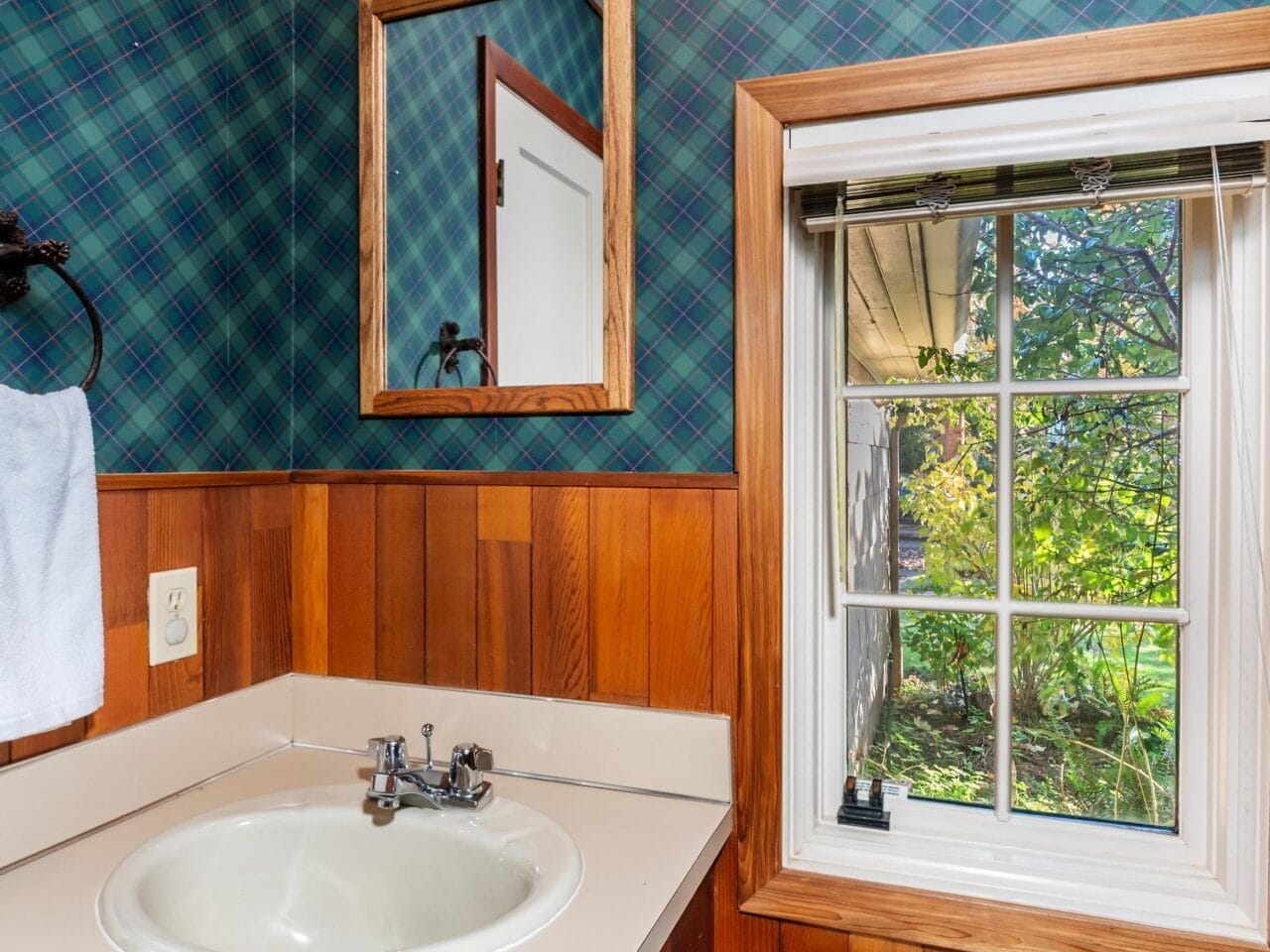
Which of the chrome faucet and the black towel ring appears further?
the chrome faucet

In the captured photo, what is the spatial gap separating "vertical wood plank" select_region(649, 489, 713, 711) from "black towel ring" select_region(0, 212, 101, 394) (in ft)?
2.57

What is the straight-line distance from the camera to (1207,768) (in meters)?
1.18

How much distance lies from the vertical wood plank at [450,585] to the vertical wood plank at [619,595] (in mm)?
206

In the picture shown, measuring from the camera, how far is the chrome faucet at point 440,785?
3.81 ft

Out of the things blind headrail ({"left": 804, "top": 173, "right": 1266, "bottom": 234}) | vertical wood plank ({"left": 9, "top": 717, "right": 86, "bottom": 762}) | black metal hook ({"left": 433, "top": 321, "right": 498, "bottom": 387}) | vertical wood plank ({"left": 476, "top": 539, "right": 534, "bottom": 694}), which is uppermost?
blind headrail ({"left": 804, "top": 173, "right": 1266, "bottom": 234})

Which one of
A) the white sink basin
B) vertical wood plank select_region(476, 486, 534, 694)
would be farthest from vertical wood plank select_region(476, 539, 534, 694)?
the white sink basin

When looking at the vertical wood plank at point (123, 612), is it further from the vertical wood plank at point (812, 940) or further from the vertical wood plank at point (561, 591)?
the vertical wood plank at point (812, 940)

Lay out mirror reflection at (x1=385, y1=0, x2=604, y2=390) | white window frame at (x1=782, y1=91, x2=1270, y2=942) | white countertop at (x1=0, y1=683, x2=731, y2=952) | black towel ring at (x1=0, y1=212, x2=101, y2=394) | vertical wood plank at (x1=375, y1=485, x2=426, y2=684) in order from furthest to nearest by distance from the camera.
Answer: vertical wood plank at (x1=375, y1=485, x2=426, y2=684)
mirror reflection at (x1=385, y1=0, x2=604, y2=390)
white window frame at (x1=782, y1=91, x2=1270, y2=942)
black towel ring at (x1=0, y1=212, x2=101, y2=394)
white countertop at (x1=0, y1=683, x2=731, y2=952)

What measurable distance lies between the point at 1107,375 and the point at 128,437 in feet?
4.44

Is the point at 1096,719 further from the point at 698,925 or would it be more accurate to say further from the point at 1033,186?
the point at 1033,186

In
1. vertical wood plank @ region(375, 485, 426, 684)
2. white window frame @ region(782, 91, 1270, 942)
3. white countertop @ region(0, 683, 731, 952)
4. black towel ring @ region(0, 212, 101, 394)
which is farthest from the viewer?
vertical wood plank @ region(375, 485, 426, 684)

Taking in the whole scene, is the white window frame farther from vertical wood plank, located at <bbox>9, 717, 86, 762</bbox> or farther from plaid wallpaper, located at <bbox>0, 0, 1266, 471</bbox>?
vertical wood plank, located at <bbox>9, 717, 86, 762</bbox>

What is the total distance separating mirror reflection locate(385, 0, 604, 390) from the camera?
4.33 feet

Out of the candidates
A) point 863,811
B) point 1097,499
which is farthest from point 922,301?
point 863,811
